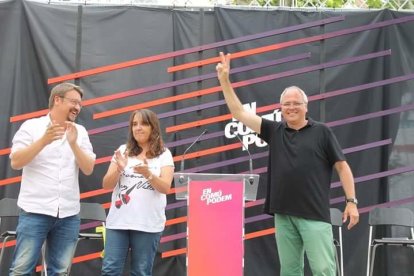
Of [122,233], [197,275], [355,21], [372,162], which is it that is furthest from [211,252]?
[355,21]

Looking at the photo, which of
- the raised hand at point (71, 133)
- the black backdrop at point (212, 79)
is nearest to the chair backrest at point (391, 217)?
the black backdrop at point (212, 79)

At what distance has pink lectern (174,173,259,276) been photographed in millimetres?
4234

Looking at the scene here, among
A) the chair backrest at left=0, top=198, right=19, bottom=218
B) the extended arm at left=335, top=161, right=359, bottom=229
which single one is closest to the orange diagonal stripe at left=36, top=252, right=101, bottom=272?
the chair backrest at left=0, top=198, right=19, bottom=218

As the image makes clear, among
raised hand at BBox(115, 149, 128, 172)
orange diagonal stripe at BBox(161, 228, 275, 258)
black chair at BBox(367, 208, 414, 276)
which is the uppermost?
raised hand at BBox(115, 149, 128, 172)

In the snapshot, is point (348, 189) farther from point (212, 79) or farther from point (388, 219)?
point (212, 79)

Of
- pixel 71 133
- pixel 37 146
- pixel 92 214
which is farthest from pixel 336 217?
pixel 37 146

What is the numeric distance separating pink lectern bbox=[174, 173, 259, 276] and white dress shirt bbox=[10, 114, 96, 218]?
832 millimetres

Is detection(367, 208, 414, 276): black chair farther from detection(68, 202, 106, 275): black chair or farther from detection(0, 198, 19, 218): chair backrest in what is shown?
detection(0, 198, 19, 218): chair backrest

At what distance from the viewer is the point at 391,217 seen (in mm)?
5621

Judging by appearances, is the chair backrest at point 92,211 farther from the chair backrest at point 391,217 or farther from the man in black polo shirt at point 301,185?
the chair backrest at point 391,217

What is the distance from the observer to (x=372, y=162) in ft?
19.6

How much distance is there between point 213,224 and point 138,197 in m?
0.66

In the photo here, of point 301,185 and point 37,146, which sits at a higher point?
point 37,146

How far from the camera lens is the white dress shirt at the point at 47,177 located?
362cm
